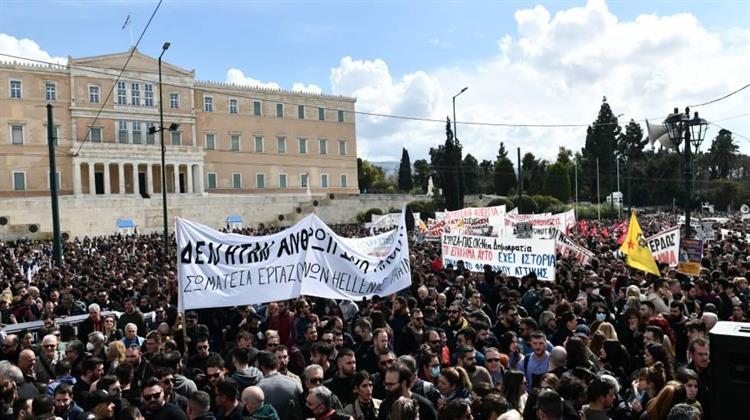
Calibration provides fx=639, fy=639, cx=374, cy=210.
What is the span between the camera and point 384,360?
597 centimetres

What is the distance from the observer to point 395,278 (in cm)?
994

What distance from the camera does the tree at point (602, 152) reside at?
245ft

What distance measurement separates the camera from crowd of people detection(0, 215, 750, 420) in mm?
4637

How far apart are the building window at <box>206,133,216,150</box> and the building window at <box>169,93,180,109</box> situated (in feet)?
15.0

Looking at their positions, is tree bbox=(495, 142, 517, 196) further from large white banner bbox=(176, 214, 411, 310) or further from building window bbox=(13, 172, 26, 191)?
large white banner bbox=(176, 214, 411, 310)

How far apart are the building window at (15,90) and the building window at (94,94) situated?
18.5 feet

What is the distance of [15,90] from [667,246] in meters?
58.4

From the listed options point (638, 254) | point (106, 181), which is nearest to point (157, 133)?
point (106, 181)

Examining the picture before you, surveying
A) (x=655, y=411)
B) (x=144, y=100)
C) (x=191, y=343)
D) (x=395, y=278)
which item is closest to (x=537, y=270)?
(x=395, y=278)

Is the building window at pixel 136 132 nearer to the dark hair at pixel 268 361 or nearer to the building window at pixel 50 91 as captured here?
the building window at pixel 50 91

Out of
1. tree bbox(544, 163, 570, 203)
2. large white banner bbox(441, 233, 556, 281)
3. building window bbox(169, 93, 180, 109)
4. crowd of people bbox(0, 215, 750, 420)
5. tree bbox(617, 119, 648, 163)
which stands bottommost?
crowd of people bbox(0, 215, 750, 420)

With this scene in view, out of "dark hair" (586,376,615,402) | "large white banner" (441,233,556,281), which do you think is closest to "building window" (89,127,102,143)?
"large white banner" (441,233,556,281)

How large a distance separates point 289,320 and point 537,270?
16.6ft

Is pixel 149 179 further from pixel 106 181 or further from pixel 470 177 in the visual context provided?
pixel 470 177
